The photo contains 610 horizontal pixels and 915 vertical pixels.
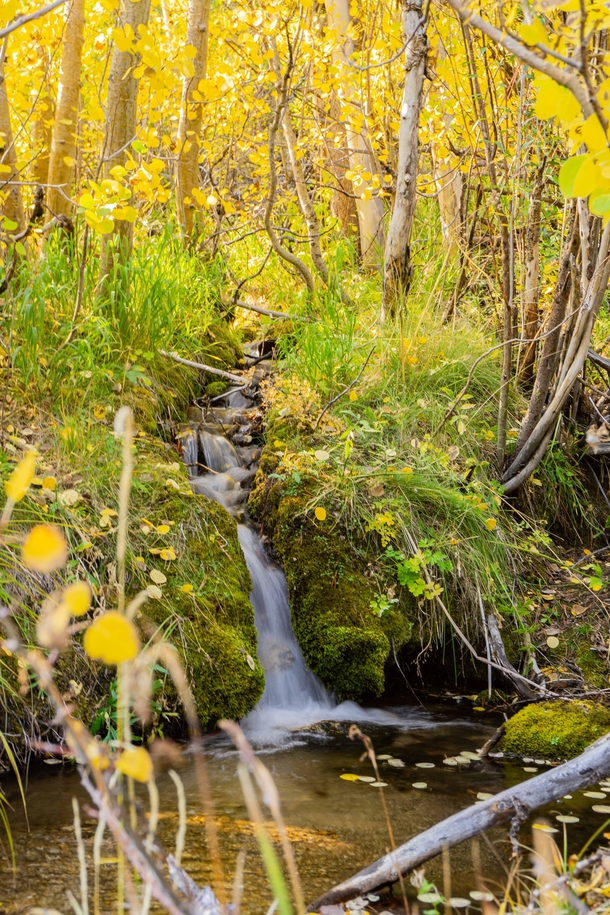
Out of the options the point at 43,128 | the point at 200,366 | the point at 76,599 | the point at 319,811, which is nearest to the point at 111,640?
the point at 76,599

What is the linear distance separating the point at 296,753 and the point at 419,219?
5884 millimetres

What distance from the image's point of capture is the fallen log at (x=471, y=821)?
2.02 m

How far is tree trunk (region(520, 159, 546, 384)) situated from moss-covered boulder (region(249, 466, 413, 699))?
1539 millimetres

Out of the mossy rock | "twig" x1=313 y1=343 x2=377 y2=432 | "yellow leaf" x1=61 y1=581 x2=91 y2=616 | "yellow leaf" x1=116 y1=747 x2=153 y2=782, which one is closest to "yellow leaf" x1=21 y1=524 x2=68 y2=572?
"yellow leaf" x1=61 y1=581 x2=91 y2=616

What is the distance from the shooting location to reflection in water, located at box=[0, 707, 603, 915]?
235 centimetres

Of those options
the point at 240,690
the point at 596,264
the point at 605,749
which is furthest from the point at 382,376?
the point at 605,749

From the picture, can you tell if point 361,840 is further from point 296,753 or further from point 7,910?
point 7,910

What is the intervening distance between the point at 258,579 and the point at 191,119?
193 inches

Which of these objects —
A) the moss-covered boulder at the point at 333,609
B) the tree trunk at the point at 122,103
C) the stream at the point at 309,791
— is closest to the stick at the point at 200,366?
the tree trunk at the point at 122,103

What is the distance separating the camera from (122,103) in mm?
4922

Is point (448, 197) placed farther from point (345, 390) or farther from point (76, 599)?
point (76, 599)

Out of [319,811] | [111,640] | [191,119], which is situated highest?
[191,119]

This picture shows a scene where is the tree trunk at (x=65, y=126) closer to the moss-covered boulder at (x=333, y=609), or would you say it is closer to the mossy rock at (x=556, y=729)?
the moss-covered boulder at (x=333, y=609)

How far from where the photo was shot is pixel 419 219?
784cm
